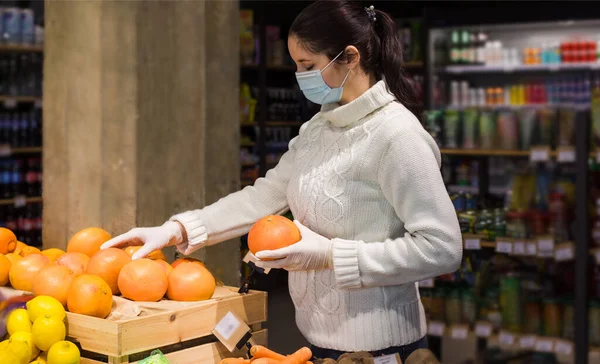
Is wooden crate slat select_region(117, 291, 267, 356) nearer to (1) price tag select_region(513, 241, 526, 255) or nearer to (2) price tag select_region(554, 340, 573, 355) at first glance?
(1) price tag select_region(513, 241, 526, 255)

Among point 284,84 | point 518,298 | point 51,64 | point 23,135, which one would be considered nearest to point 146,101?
point 51,64

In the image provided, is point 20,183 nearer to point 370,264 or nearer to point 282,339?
point 282,339

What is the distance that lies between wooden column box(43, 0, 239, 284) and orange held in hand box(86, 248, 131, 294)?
1.96 feet

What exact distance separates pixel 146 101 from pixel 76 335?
1091 mm

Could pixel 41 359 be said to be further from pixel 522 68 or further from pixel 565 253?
pixel 522 68

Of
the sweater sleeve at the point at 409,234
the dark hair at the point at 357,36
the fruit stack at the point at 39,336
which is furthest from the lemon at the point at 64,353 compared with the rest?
the dark hair at the point at 357,36

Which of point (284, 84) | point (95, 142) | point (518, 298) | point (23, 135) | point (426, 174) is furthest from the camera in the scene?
point (284, 84)

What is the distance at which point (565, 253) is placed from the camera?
4.67m

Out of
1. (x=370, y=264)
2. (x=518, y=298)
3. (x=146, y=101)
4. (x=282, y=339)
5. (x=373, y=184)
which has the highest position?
(x=146, y=101)

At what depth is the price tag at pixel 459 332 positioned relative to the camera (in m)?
5.02

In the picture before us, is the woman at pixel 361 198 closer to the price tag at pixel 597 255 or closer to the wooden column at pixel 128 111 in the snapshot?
the wooden column at pixel 128 111

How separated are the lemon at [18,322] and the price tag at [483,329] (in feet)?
11.1

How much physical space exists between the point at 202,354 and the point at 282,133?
254 inches

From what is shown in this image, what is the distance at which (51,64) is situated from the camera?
312 cm
